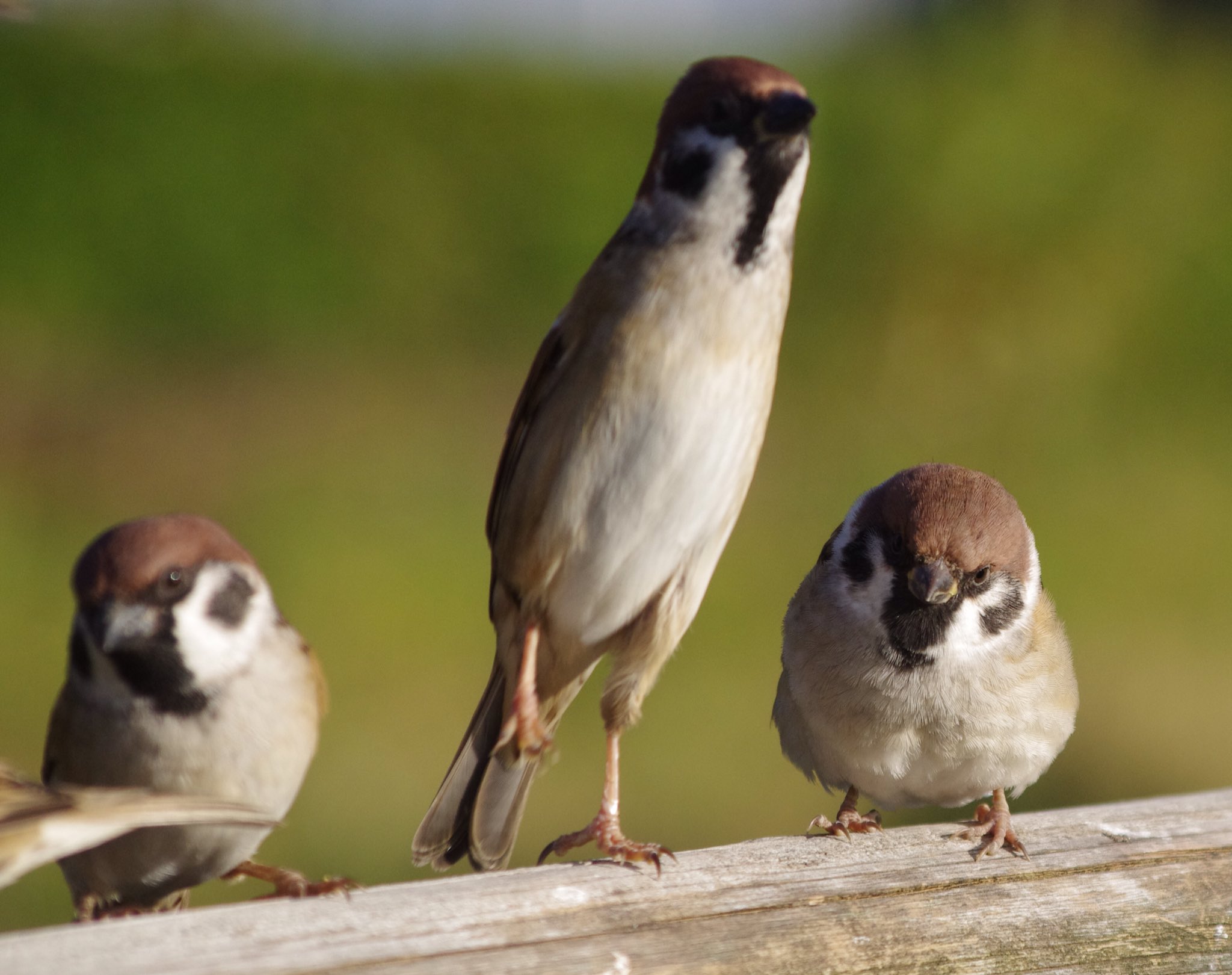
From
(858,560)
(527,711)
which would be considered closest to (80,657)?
(527,711)

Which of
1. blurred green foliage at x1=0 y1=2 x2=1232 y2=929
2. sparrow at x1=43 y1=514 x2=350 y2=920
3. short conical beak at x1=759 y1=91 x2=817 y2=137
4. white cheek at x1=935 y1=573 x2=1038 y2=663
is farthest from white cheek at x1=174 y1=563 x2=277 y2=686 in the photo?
blurred green foliage at x1=0 y1=2 x2=1232 y2=929

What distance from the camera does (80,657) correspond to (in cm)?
179

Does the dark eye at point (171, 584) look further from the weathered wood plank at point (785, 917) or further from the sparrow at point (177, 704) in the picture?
the weathered wood plank at point (785, 917)

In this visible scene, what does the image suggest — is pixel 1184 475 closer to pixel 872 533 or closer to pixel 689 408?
pixel 872 533

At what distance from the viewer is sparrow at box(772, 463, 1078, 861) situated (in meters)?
2.29

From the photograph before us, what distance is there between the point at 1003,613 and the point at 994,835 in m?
0.53

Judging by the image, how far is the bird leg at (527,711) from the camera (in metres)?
2.16

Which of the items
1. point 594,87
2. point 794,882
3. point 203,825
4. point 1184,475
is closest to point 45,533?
point 594,87

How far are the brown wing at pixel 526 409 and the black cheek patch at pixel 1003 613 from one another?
80 centimetres

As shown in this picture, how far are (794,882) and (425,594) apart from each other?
4374 millimetres

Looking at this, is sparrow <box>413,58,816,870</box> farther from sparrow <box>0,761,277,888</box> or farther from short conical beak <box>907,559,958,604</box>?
Answer: sparrow <box>0,761,277,888</box>

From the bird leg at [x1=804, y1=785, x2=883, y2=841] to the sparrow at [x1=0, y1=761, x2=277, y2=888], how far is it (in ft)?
2.74

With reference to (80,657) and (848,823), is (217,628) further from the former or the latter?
(848,823)

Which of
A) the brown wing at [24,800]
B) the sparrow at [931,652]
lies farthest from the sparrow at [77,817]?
the sparrow at [931,652]
